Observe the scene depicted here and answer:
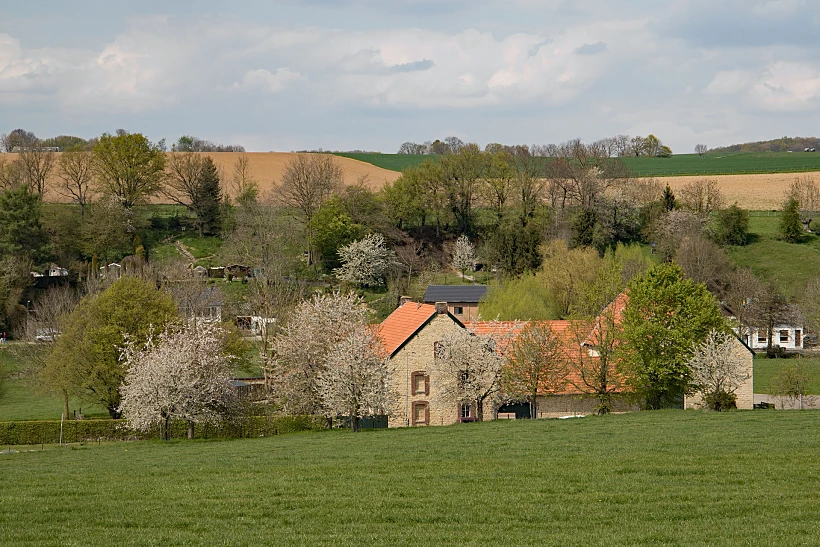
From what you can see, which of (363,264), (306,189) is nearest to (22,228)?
(306,189)

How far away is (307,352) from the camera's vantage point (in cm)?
4588

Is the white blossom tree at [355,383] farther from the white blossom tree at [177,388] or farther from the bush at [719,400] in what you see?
the bush at [719,400]

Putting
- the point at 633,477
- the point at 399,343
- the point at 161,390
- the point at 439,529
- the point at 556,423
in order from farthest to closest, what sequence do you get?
the point at 399,343, the point at 161,390, the point at 556,423, the point at 633,477, the point at 439,529

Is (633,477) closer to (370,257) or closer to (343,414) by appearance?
(343,414)

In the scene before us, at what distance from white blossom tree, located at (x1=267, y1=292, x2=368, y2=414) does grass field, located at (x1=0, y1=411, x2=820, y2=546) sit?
12.8m

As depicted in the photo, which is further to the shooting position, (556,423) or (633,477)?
(556,423)

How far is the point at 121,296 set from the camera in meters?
50.5

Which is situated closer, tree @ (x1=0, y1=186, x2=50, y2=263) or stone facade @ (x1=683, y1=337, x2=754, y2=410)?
stone facade @ (x1=683, y1=337, x2=754, y2=410)

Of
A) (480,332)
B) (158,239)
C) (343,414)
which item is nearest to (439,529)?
(343,414)

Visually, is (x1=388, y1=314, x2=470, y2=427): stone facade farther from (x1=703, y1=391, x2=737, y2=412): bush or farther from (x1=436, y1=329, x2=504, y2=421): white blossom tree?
(x1=703, y1=391, x2=737, y2=412): bush

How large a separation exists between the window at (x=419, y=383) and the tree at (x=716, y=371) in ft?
44.2

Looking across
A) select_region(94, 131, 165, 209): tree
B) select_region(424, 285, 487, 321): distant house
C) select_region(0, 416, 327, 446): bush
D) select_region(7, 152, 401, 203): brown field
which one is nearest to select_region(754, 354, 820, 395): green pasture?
select_region(424, 285, 487, 321): distant house

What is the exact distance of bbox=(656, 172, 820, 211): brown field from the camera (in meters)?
114

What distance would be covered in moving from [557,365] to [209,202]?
228 feet
